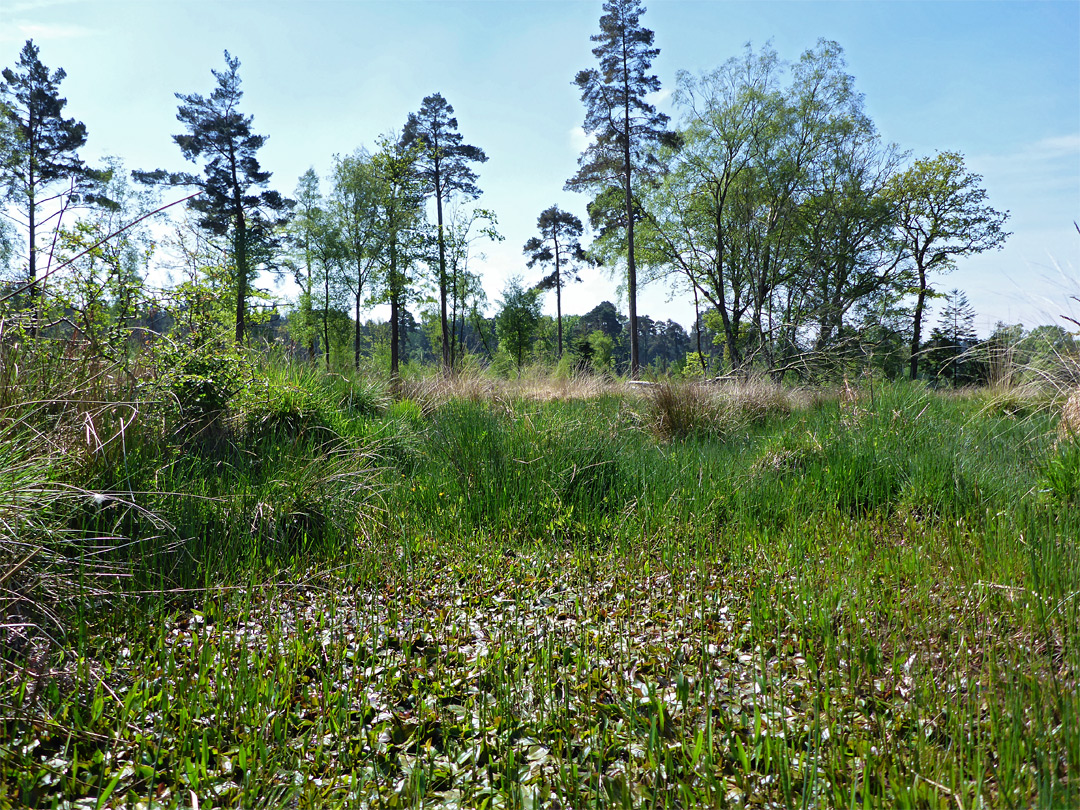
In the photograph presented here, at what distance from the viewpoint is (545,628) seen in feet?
8.82

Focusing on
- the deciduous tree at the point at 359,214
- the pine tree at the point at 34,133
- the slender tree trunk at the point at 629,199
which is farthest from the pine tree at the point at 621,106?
the pine tree at the point at 34,133

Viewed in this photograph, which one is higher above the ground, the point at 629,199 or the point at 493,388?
the point at 629,199

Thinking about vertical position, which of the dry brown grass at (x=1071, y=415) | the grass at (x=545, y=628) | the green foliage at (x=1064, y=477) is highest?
the dry brown grass at (x=1071, y=415)

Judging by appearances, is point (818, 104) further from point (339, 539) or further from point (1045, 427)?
point (339, 539)

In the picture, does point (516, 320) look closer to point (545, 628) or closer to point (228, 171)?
point (228, 171)

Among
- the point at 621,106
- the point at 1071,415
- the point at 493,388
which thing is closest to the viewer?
the point at 1071,415

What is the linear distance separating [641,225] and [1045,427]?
22.2 m

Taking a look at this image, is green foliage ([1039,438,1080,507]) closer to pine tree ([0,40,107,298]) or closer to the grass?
the grass

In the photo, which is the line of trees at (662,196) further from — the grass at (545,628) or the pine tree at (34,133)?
the grass at (545,628)

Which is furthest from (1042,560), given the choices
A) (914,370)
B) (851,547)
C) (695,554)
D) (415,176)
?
(914,370)

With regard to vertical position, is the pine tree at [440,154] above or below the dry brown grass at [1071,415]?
above

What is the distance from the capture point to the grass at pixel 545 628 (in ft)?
5.78

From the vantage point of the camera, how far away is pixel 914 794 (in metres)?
1.50

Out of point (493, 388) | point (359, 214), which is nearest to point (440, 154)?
point (359, 214)
